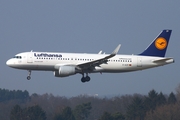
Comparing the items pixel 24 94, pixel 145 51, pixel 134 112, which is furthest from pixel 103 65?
pixel 24 94

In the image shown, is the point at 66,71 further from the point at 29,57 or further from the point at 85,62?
the point at 29,57

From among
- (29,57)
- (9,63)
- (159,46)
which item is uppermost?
(159,46)

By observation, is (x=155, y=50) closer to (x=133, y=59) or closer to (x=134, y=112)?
(x=133, y=59)

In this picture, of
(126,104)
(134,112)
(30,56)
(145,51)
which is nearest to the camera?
(30,56)

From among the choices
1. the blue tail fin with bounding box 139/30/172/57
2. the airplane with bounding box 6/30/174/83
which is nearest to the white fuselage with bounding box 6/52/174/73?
the airplane with bounding box 6/30/174/83

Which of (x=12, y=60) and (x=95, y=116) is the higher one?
(x=12, y=60)

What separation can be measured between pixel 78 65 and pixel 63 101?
63542 millimetres

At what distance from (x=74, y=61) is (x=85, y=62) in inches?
62.8

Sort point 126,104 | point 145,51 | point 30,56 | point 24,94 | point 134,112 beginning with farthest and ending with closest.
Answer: point 24,94 → point 126,104 → point 134,112 → point 145,51 → point 30,56

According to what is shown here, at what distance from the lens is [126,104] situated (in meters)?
119

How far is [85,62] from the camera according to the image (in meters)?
63.2

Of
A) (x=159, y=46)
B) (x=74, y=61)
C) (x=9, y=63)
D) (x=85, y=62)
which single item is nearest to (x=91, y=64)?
(x=85, y=62)

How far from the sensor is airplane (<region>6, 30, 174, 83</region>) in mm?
62688

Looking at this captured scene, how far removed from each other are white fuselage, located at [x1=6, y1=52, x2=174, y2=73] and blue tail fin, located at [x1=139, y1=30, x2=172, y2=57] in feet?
6.03
